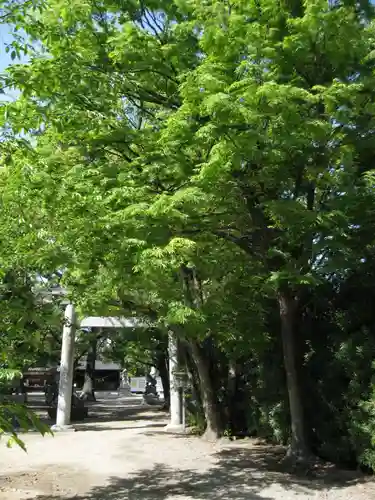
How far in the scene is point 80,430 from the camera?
17.9 metres

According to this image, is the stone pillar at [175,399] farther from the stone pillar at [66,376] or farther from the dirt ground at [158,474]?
the stone pillar at [66,376]

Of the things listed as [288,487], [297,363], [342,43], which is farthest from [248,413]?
[342,43]

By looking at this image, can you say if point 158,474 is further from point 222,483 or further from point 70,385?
point 70,385

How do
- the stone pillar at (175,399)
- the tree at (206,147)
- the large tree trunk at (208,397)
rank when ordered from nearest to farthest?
1. the tree at (206,147)
2. the large tree trunk at (208,397)
3. the stone pillar at (175,399)

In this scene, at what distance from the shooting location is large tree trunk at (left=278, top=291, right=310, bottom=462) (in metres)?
10.4

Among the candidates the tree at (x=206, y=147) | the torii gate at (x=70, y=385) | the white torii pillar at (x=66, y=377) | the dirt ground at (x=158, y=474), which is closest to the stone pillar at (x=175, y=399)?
the torii gate at (x=70, y=385)

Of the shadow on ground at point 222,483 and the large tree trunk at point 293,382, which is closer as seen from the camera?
the shadow on ground at point 222,483

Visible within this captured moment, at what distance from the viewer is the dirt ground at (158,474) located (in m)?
8.32

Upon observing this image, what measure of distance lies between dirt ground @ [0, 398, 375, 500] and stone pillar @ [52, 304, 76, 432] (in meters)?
3.21

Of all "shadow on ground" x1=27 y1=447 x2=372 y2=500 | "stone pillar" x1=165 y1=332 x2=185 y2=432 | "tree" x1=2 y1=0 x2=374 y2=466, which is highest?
"tree" x1=2 y1=0 x2=374 y2=466

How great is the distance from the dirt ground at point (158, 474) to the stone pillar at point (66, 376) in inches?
126

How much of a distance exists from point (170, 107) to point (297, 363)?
573cm

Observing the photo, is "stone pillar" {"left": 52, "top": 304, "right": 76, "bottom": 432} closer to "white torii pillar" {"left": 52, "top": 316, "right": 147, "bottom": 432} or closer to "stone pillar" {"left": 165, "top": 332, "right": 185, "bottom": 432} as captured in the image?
"white torii pillar" {"left": 52, "top": 316, "right": 147, "bottom": 432}

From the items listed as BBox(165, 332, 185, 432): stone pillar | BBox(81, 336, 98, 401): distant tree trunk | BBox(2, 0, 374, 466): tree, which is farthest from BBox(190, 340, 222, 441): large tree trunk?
BBox(81, 336, 98, 401): distant tree trunk
